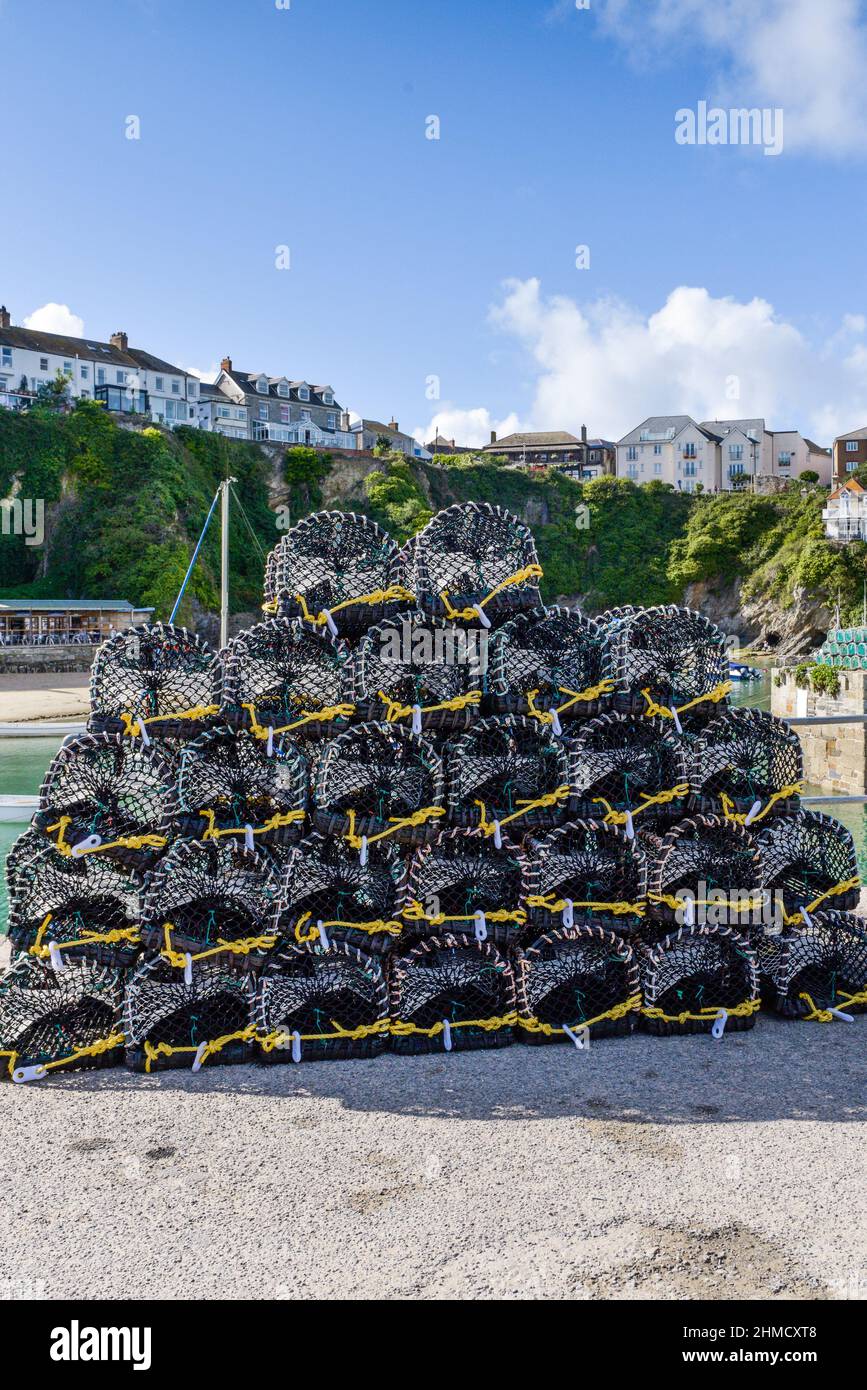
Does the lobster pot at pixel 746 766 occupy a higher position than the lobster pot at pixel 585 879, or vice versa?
the lobster pot at pixel 746 766

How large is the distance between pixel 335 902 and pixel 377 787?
1.59 ft

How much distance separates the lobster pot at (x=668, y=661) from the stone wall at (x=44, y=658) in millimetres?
32659

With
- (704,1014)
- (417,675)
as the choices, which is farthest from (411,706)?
(704,1014)

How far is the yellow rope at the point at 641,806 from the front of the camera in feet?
13.4

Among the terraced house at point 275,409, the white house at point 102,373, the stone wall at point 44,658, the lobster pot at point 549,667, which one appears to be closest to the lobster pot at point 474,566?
the lobster pot at point 549,667

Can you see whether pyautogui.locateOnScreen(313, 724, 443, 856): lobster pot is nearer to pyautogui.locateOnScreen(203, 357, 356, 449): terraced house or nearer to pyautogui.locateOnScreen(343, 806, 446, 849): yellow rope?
pyautogui.locateOnScreen(343, 806, 446, 849): yellow rope

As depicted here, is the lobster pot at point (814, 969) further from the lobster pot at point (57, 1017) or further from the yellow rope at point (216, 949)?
the lobster pot at point (57, 1017)

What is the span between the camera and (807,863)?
431 centimetres

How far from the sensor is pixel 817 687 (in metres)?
23.9

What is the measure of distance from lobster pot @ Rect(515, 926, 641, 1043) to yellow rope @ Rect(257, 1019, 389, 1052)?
0.55 m

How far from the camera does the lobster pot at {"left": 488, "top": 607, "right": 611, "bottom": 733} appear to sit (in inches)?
166

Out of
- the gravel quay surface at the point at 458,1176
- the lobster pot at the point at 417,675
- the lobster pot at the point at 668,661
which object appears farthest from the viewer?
the lobster pot at the point at 668,661
